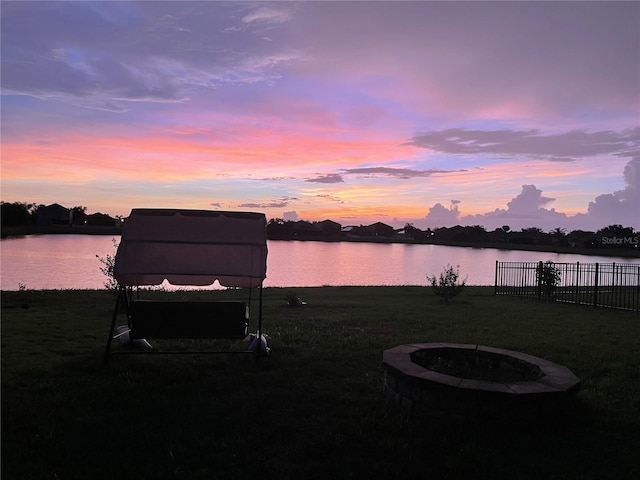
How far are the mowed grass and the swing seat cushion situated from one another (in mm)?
374

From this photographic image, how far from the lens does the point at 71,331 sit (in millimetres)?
9062

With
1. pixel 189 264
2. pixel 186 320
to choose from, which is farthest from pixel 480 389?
pixel 189 264

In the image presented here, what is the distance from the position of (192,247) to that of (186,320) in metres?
1.12

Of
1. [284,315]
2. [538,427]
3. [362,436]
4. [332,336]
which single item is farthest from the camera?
[284,315]

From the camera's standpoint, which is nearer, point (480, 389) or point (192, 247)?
point (480, 389)

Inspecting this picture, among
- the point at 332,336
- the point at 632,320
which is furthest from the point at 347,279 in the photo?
the point at 332,336

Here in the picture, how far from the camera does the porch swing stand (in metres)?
6.66

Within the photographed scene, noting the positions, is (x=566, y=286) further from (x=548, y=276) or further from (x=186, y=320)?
(x=186, y=320)

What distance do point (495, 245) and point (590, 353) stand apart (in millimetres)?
96867

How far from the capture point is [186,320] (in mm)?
6699

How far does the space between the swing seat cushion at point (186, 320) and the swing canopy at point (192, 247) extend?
0.50 metres

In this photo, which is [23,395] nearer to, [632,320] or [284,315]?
[284,315]

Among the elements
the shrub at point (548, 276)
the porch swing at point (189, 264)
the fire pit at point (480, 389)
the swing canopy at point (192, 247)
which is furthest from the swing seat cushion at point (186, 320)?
the shrub at point (548, 276)

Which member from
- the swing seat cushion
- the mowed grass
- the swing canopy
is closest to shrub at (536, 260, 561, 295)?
the mowed grass
